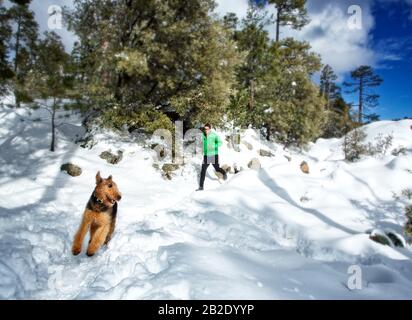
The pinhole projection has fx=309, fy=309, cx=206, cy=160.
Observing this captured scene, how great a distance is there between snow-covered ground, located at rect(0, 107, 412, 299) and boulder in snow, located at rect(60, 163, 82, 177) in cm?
26

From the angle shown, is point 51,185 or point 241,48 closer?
point 51,185

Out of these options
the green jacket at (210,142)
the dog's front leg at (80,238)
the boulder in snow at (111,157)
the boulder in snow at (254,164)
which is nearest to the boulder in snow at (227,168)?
the boulder in snow at (254,164)

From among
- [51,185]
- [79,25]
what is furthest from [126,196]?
[79,25]

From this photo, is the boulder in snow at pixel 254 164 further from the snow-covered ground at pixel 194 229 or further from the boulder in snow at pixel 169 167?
the boulder in snow at pixel 169 167

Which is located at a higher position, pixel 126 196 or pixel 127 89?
pixel 127 89

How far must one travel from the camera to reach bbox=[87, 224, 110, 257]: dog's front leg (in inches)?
201

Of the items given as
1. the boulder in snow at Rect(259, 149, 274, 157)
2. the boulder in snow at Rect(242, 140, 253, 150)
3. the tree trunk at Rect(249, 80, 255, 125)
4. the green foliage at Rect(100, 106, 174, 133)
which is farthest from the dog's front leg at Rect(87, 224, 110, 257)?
the tree trunk at Rect(249, 80, 255, 125)

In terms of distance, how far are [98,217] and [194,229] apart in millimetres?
2362

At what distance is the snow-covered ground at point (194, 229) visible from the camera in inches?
162

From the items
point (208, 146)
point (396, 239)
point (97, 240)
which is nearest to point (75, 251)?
point (97, 240)

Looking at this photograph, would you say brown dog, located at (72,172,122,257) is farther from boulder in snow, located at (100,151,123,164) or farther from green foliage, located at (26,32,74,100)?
green foliage, located at (26,32,74,100)
